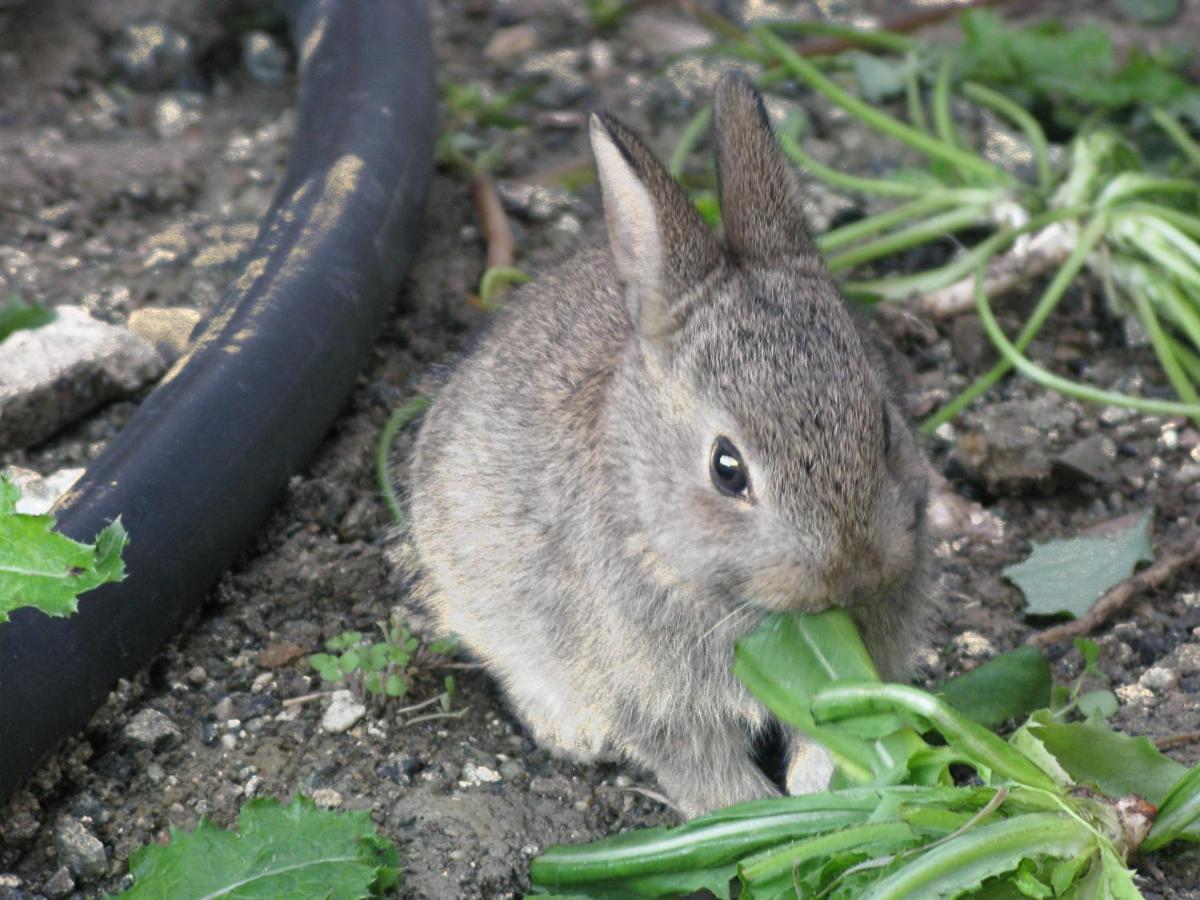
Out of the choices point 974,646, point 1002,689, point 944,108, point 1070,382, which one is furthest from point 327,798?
point 944,108

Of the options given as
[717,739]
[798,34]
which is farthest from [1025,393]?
[798,34]

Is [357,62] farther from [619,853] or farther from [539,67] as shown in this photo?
[619,853]

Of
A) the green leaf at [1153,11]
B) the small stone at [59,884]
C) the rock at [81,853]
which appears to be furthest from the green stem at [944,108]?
the small stone at [59,884]

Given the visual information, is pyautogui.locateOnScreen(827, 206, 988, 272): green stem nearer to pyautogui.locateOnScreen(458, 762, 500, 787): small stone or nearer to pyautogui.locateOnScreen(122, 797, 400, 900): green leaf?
pyautogui.locateOnScreen(458, 762, 500, 787): small stone

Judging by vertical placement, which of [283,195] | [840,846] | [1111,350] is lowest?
[1111,350]

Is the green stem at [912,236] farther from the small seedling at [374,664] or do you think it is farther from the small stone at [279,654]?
the small stone at [279,654]
